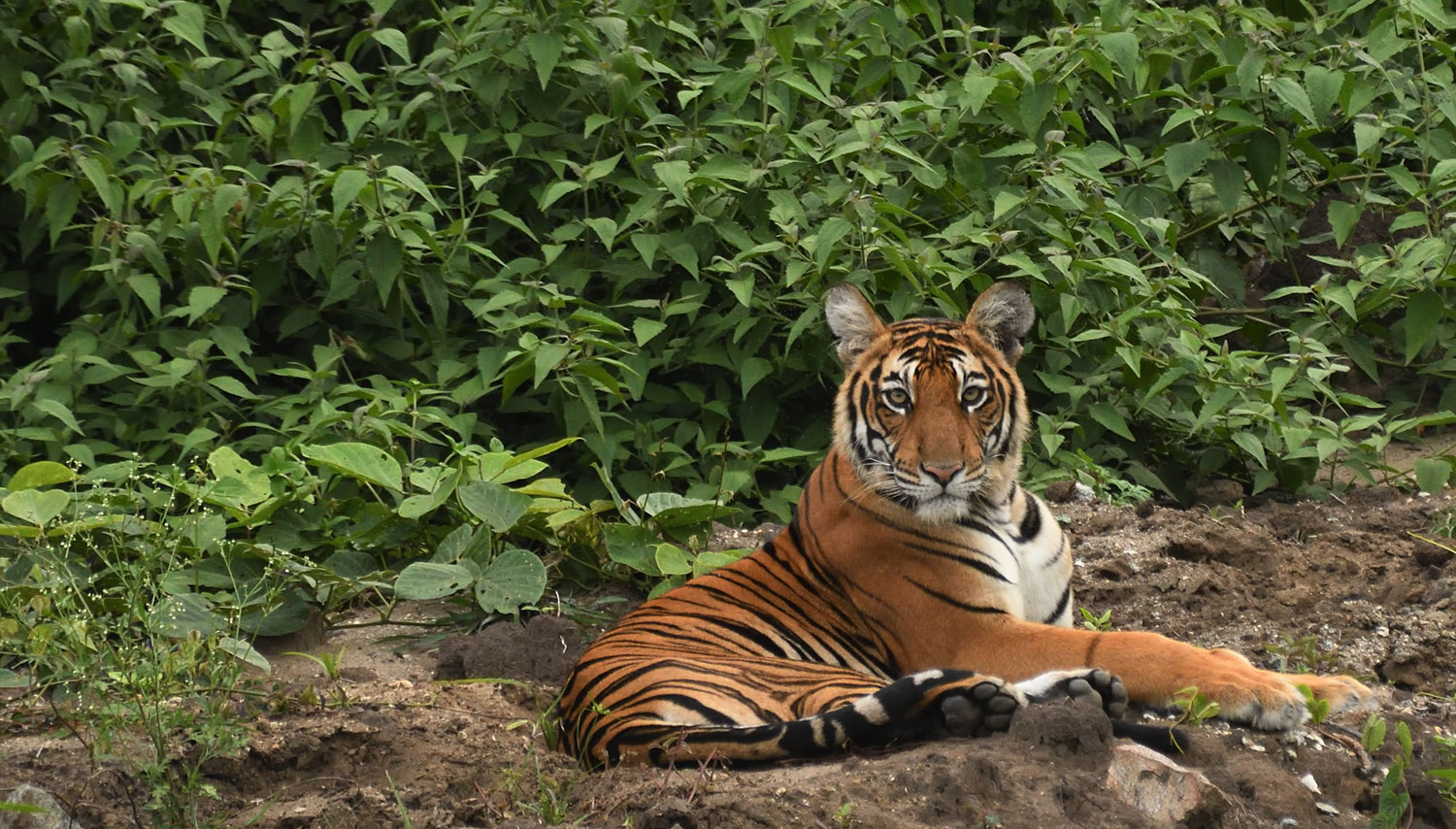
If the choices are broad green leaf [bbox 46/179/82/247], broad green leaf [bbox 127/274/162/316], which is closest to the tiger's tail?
broad green leaf [bbox 127/274/162/316]

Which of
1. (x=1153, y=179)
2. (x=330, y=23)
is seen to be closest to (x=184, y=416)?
(x=330, y=23)

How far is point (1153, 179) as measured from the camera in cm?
668

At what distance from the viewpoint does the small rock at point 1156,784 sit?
3.02 metres

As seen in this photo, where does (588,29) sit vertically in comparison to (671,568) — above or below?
above

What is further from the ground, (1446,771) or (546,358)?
(1446,771)

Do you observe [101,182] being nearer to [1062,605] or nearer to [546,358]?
[546,358]

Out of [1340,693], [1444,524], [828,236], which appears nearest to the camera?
[1340,693]

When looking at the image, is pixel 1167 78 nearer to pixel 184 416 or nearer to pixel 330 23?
pixel 330 23

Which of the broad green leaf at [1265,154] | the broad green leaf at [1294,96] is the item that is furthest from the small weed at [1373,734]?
the broad green leaf at [1265,154]

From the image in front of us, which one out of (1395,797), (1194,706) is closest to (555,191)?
(1194,706)

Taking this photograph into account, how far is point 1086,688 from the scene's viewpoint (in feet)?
10.9

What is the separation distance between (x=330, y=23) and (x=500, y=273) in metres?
2.20

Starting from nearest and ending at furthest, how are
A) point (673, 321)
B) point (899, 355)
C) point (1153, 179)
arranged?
1. point (899, 355)
2. point (673, 321)
3. point (1153, 179)

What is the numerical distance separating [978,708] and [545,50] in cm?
→ 366
